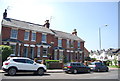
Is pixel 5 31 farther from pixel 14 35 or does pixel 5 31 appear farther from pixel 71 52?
pixel 71 52

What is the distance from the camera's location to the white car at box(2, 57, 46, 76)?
41.9 feet

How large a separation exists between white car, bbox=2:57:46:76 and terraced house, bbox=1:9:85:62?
10668 millimetres

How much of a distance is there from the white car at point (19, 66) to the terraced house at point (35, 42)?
10668 millimetres

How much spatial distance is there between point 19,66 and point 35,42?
46.0ft

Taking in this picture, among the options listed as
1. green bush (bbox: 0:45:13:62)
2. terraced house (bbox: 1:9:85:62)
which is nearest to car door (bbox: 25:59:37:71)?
green bush (bbox: 0:45:13:62)

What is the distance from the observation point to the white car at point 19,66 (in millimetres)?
12758

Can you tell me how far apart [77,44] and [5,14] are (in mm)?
20036

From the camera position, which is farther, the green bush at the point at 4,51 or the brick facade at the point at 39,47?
the brick facade at the point at 39,47

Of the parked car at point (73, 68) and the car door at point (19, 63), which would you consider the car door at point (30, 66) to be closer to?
the car door at point (19, 63)

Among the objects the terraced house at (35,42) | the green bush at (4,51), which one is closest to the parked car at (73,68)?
the green bush at (4,51)

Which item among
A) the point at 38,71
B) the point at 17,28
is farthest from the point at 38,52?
the point at 38,71

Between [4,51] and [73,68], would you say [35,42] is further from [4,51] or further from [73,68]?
[73,68]

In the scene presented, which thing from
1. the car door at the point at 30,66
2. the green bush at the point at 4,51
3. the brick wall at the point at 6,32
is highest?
the brick wall at the point at 6,32

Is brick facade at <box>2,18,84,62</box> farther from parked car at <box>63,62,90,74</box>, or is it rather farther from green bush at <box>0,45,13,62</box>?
parked car at <box>63,62,90,74</box>
